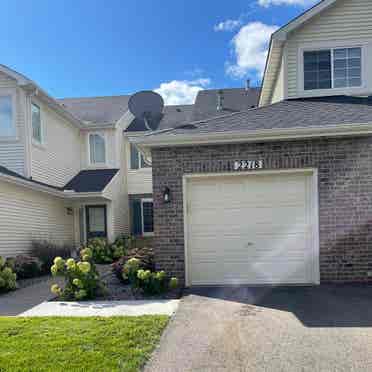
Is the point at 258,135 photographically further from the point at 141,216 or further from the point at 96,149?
the point at 96,149

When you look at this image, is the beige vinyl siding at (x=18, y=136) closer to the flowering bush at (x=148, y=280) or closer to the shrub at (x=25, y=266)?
the shrub at (x=25, y=266)

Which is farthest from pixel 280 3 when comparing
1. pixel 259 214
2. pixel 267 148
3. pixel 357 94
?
pixel 259 214

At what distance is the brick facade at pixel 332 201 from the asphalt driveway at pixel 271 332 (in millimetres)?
585

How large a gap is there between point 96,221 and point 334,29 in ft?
37.2

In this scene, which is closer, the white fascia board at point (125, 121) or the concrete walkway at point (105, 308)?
the concrete walkway at point (105, 308)

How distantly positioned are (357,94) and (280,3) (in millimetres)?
4656

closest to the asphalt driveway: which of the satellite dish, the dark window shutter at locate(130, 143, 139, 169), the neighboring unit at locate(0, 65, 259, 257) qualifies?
the satellite dish

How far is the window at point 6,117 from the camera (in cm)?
1123

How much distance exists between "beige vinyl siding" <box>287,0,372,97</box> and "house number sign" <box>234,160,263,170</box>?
364cm

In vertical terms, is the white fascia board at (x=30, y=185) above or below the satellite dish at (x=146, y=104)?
below

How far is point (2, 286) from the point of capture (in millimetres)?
7504

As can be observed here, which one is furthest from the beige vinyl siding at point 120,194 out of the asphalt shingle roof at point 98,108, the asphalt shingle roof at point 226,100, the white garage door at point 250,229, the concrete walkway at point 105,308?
the concrete walkway at point 105,308

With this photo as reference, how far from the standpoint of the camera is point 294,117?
7.46 metres

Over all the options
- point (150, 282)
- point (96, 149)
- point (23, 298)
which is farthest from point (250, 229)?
point (96, 149)
